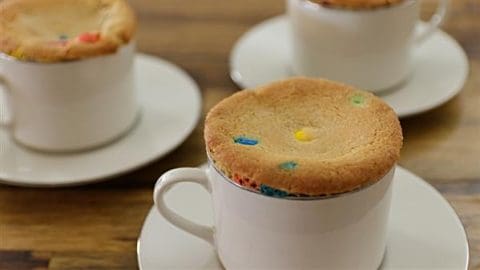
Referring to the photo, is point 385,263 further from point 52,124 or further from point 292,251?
point 52,124

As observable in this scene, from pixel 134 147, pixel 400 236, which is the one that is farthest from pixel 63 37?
pixel 400 236

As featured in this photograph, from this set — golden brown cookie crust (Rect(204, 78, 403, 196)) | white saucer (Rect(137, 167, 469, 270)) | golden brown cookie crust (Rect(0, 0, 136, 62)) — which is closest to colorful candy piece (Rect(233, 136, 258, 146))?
golden brown cookie crust (Rect(204, 78, 403, 196))

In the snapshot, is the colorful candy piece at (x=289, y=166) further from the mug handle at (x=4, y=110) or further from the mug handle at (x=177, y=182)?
the mug handle at (x=4, y=110)

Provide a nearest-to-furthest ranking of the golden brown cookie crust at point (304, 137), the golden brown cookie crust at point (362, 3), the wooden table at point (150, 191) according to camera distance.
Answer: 1. the golden brown cookie crust at point (304, 137)
2. the wooden table at point (150, 191)
3. the golden brown cookie crust at point (362, 3)

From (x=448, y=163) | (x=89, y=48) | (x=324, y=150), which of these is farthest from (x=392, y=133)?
(x=89, y=48)

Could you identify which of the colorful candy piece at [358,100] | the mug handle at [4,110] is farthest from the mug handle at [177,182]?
the mug handle at [4,110]
